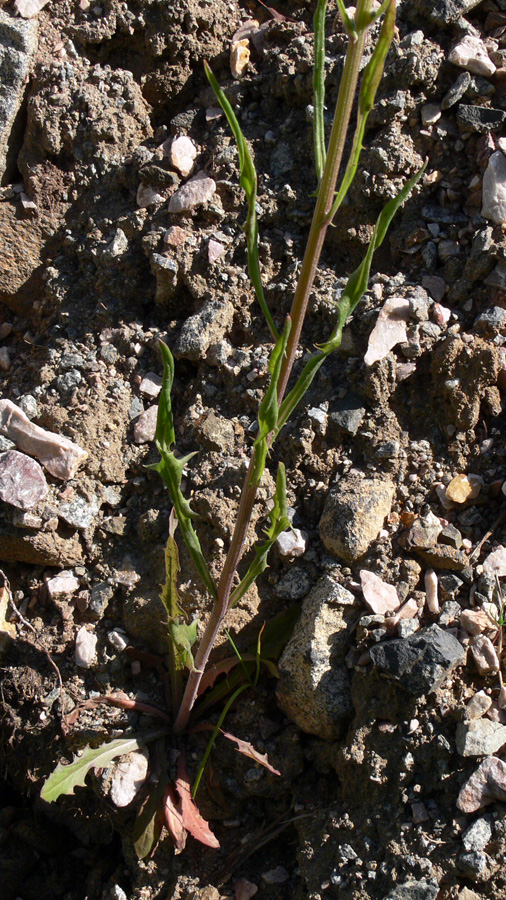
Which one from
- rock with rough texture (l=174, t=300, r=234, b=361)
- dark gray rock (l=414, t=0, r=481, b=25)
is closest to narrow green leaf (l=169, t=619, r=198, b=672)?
rock with rough texture (l=174, t=300, r=234, b=361)

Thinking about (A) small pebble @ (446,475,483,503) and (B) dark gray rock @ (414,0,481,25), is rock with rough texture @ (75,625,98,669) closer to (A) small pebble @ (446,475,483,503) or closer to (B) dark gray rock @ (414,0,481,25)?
(A) small pebble @ (446,475,483,503)

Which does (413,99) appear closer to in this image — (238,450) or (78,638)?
(238,450)

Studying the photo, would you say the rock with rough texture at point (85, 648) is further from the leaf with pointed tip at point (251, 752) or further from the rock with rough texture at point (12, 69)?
the rock with rough texture at point (12, 69)

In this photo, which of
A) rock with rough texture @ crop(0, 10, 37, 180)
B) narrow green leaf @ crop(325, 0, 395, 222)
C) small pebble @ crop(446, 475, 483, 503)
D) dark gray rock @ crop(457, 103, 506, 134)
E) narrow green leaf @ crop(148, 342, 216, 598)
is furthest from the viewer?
rock with rough texture @ crop(0, 10, 37, 180)

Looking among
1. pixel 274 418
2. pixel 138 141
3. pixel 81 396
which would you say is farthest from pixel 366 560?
pixel 138 141

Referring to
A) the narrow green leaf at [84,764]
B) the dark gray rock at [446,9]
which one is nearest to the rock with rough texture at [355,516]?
the narrow green leaf at [84,764]
